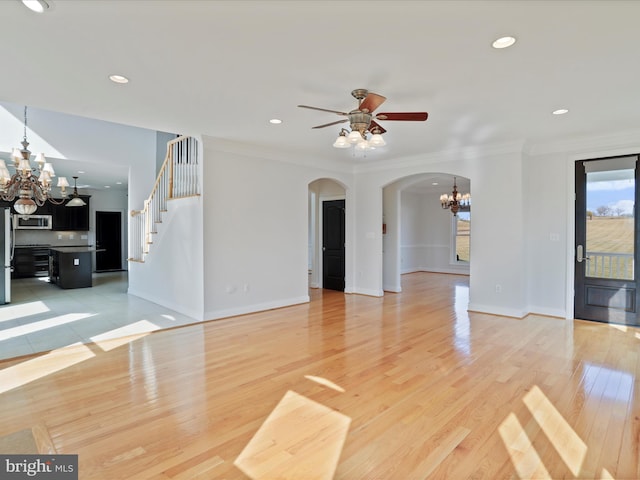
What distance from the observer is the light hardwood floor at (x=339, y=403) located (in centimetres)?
207

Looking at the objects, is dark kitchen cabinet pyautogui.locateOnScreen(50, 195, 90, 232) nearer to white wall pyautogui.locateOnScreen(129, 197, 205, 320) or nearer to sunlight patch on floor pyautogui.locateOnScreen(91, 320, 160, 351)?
white wall pyautogui.locateOnScreen(129, 197, 205, 320)

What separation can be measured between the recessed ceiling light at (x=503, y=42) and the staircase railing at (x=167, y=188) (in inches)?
167

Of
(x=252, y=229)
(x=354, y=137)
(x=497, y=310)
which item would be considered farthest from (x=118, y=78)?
(x=497, y=310)

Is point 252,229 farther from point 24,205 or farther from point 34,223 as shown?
point 34,223

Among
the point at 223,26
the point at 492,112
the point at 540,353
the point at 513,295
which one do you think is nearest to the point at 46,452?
the point at 223,26

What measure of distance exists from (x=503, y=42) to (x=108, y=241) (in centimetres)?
1287

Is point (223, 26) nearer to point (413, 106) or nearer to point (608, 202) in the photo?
point (413, 106)

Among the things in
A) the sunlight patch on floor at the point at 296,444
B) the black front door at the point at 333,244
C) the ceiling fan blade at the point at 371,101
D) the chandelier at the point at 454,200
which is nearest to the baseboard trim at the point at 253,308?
the black front door at the point at 333,244

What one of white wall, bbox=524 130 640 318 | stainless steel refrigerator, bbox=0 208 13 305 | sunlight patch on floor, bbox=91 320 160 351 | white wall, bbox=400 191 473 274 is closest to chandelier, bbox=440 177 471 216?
white wall, bbox=400 191 473 274

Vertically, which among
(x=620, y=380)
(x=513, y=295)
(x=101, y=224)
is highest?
(x=101, y=224)

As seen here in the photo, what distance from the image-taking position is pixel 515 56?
2.79m

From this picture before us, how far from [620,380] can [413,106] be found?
330 centimetres

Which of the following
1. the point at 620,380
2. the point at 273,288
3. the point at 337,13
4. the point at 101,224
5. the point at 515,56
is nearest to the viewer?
the point at 337,13

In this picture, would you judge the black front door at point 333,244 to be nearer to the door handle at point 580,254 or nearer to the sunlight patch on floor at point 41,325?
the door handle at point 580,254
